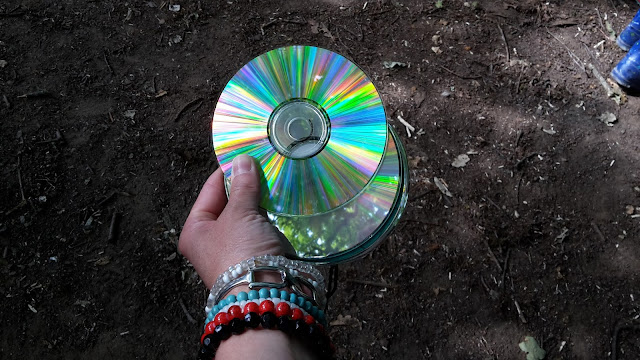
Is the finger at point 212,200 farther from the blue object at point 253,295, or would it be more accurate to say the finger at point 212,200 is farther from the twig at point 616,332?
the twig at point 616,332

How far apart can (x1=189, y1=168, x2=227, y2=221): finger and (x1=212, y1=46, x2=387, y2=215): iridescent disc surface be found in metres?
0.13

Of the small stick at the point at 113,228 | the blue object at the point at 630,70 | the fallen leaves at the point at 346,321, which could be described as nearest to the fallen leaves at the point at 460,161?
the fallen leaves at the point at 346,321

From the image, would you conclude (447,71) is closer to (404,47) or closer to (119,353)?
(404,47)

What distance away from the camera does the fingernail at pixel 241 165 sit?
127cm

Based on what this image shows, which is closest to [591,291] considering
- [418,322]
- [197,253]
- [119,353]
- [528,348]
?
[528,348]

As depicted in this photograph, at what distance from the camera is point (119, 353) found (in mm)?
1974

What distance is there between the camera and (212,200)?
4.68 ft

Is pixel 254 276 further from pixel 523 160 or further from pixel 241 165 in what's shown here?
pixel 523 160

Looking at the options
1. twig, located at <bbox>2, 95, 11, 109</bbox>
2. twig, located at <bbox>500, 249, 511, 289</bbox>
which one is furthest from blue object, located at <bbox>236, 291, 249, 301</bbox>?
twig, located at <bbox>2, 95, 11, 109</bbox>

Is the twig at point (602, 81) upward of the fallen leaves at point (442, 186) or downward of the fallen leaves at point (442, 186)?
upward

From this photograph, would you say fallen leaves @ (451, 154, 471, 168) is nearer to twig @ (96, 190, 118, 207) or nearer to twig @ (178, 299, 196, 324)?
twig @ (178, 299, 196, 324)

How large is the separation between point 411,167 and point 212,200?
116cm

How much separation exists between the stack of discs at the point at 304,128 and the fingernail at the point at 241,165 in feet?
0.19

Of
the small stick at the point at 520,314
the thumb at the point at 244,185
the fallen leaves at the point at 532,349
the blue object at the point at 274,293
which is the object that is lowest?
the fallen leaves at the point at 532,349
